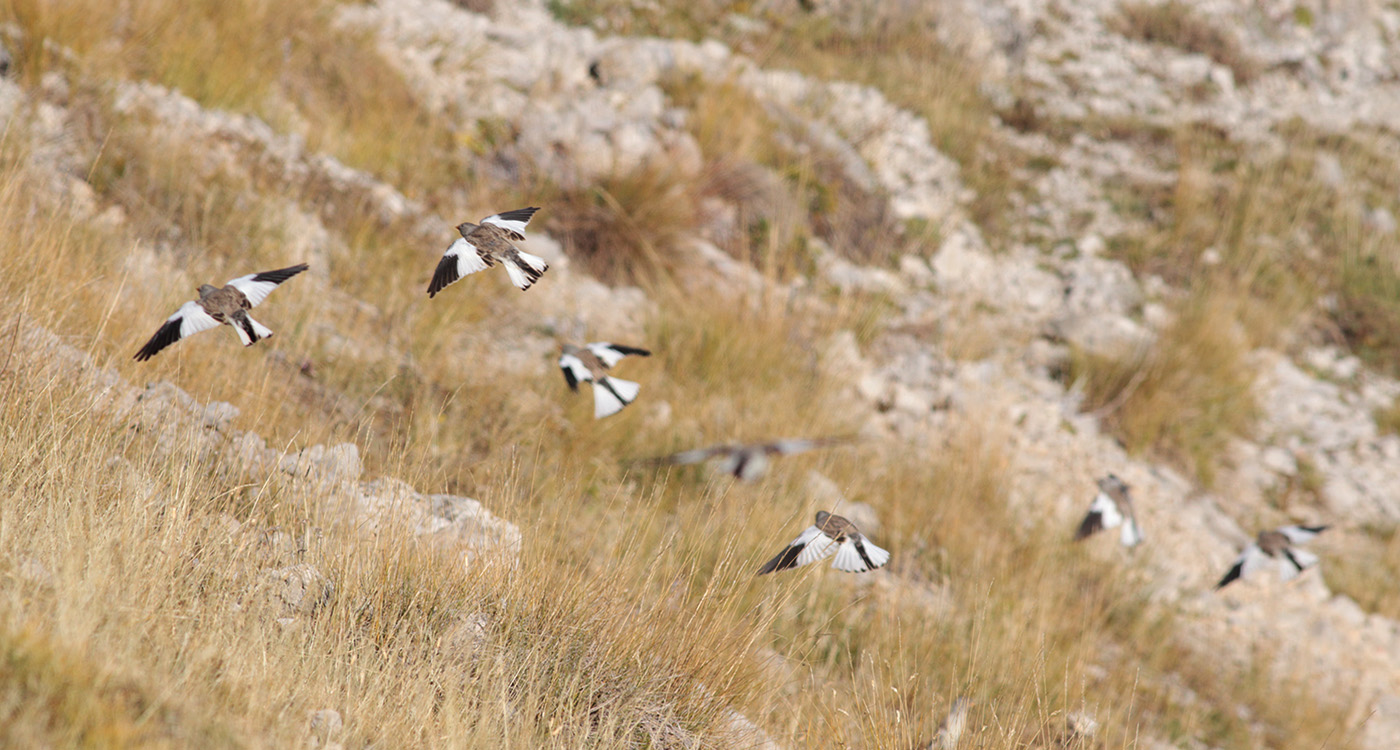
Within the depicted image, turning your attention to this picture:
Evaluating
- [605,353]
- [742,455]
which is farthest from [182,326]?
[742,455]

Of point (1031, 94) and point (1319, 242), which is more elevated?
point (1031, 94)

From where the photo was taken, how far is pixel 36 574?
5.55 ft

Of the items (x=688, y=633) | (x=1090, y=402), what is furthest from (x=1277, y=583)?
(x=688, y=633)

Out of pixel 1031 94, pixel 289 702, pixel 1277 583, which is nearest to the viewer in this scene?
pixel 289 702

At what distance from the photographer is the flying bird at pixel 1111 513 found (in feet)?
12.2

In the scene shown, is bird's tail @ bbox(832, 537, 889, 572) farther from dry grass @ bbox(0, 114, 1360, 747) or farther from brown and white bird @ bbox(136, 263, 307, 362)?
brown and white bird @ bbox(136, 263, 307, 362)

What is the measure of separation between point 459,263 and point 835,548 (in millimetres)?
1298

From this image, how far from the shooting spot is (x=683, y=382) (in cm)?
433

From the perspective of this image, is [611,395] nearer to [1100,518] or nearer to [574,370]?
[574,370]

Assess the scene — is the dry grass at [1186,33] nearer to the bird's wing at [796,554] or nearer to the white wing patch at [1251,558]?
the white wing patch at [1251,558]

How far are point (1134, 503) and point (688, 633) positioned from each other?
341cm

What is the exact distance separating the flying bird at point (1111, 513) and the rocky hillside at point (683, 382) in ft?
1.04

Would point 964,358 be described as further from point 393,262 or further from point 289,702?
point 289,702

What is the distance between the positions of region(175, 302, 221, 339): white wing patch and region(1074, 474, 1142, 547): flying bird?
3304 millimetres
